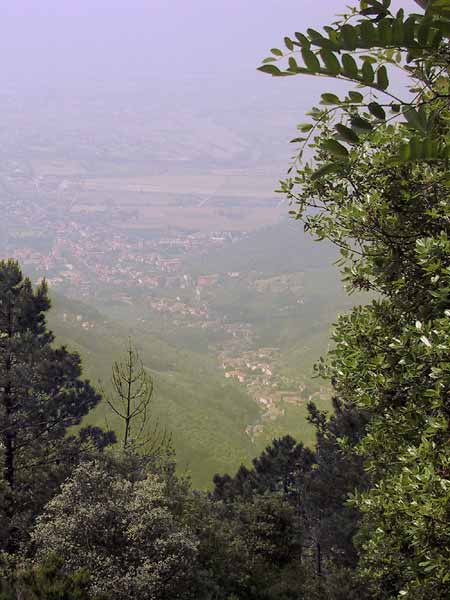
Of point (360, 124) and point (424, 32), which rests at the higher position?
point (424, 32)

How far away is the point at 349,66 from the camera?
6.49ft

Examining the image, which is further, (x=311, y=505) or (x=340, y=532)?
(x=311, y=505)

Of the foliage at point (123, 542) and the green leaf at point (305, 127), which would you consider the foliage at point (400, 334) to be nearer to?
the green leaf at point (305, 127)

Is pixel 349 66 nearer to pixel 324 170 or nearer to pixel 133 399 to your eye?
pixel 324 170

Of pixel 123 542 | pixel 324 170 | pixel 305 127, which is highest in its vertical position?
pixel 305 127

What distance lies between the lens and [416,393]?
19.9ft

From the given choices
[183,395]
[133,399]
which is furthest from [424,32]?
[183,395]

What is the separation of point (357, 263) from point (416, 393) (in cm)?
283

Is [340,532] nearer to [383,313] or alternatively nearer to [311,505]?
[311,505]

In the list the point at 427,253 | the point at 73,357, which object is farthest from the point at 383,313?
the point at 73,357

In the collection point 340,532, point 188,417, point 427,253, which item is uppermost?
point 188,417

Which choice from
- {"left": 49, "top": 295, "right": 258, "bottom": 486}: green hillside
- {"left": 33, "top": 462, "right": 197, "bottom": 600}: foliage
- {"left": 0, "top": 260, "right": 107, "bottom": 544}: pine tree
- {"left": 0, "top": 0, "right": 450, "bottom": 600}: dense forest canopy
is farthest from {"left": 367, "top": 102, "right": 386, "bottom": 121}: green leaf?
{"left": 49, "top": 295, "right": 258, "bottom": 486}: green hillside

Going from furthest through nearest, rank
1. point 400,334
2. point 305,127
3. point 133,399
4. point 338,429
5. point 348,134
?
point 133,399 → point 338,429 → point 400,334 → point 305,127 → point 348,134

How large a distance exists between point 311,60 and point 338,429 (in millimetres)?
19153
